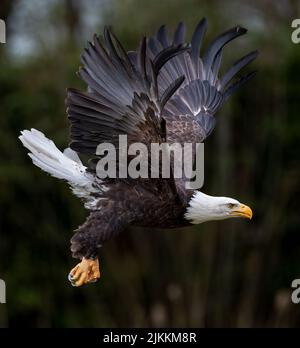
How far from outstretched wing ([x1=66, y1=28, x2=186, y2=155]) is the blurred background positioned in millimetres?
5283

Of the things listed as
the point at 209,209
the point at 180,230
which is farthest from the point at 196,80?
the point at 180,230

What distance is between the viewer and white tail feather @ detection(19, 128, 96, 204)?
7.16 m

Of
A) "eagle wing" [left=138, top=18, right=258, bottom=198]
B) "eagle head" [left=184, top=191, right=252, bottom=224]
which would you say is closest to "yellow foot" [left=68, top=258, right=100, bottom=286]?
"eagle head" [left=184, top=191, right=252, bottom=224]

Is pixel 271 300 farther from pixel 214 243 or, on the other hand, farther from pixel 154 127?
pixel 154 127

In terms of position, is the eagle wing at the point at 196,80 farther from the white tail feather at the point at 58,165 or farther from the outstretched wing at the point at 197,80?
the white tail feather at the point at 58,165

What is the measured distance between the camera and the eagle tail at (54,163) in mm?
7164

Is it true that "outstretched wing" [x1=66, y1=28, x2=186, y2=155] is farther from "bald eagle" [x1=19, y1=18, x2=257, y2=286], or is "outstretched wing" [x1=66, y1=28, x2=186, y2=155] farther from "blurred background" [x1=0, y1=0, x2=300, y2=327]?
"blurred background" [x1=0, y1=0, x2=300, y2=327]

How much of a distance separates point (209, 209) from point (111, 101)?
3.48 ft

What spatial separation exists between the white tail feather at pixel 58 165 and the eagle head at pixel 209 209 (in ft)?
2.28

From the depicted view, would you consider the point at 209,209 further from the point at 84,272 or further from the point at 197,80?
the point at 197,80

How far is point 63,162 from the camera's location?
7219 millimetres

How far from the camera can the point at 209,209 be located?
715 cm
